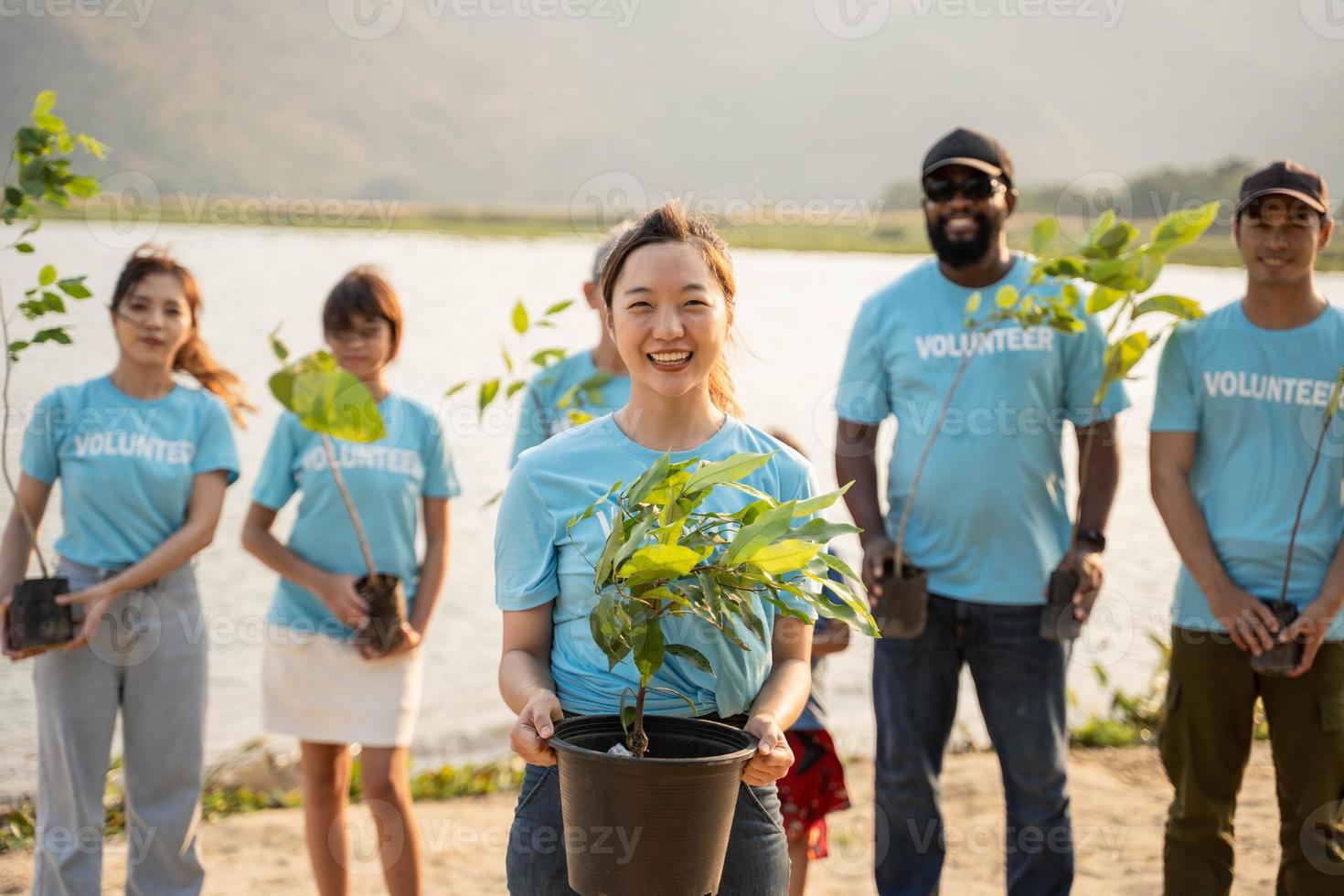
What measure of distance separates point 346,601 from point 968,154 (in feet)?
6.91

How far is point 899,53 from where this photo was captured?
35.7m

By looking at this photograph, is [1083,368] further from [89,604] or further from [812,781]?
[89,604]

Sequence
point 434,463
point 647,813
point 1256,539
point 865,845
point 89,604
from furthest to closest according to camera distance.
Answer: point 865,845 → point 434,463 → point 89,604 → point 1256,539 → point 647,813

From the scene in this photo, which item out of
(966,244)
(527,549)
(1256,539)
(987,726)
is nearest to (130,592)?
(527,549)

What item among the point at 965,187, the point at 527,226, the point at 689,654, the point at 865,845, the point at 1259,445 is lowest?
the point at 865,845

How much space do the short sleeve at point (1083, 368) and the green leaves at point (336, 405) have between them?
1.81m

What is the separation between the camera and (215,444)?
337 cm

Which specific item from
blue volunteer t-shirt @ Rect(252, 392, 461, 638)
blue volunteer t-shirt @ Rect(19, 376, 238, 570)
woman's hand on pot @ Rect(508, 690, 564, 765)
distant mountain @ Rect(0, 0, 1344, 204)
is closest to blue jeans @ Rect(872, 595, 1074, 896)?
blue volunteer t-shirt @ Rect(252, 392, 461, 638)

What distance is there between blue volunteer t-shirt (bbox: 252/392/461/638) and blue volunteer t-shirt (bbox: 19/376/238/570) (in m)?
0.24

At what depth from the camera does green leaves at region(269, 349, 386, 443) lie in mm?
2469

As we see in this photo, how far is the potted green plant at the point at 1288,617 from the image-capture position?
2.82 m

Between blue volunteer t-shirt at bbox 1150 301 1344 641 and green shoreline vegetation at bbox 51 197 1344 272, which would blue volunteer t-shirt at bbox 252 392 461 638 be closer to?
blue volunteer t-shirt at bbox 1150 301 1344 641

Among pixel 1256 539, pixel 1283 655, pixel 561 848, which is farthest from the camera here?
pixel 1256 539

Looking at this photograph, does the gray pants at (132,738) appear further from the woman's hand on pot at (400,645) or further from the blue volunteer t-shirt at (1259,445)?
the blue volunteer t-shirt at (1259,445)
